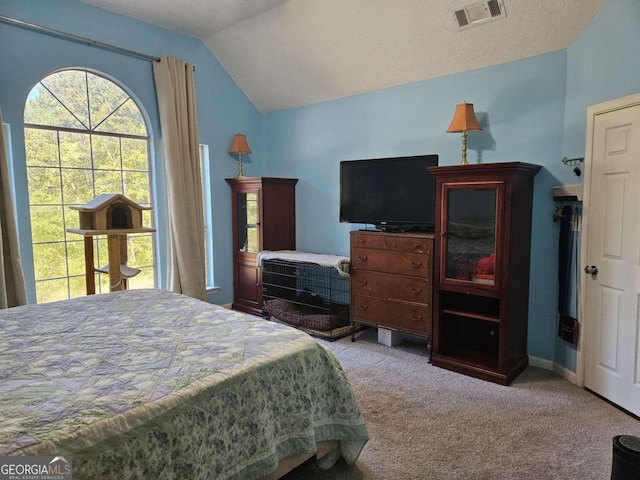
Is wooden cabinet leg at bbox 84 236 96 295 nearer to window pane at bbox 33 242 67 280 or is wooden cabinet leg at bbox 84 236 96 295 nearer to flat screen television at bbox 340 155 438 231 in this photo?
window pane at bbox 33 242 67 280

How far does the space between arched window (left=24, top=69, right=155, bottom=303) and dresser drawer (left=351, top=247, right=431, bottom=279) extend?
228 centimetres

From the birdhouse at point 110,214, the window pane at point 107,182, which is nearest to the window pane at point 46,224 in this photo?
the window pane at point 107,182

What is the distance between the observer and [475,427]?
2391 mm

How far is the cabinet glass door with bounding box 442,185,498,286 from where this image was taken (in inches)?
117

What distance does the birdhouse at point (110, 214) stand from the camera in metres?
2.96

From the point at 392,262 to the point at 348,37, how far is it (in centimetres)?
203

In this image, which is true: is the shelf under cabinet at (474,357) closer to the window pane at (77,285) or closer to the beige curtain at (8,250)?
the window pane at (77,285)

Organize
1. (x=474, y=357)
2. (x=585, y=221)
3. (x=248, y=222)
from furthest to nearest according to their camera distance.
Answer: (x=248, y=222) < (x=474, y=357) < (x=585, y=221)

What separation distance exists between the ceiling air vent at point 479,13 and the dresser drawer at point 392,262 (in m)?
1.78

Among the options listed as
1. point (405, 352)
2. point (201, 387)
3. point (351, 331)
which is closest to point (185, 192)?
point (351, 331)

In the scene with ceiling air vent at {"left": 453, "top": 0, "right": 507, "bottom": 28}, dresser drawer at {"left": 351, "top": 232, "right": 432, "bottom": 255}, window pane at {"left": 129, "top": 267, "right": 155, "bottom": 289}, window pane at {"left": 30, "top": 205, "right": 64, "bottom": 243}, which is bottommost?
window pane at {"left": 129, "top": 267, "right": 155, "bottom": 289}

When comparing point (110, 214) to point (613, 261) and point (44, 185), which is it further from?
point (613, 261)

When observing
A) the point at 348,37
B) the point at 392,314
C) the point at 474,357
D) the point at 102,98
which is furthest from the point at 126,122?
the point at 474,357

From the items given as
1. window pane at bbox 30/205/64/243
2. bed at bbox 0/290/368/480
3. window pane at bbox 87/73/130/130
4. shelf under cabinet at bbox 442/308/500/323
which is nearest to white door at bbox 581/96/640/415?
shelf under cabinet at bbox 442/308/500/323
